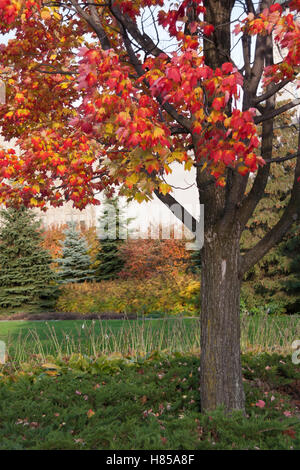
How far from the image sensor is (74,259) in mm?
16891

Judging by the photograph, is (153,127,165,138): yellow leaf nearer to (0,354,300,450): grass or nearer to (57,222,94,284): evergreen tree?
(0,354,300,450): grass

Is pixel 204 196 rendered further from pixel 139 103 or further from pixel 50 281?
pixel 50 281

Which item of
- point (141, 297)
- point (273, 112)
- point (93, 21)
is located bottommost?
point (141, 297)

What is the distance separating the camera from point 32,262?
599 inches

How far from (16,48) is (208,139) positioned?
274 cm

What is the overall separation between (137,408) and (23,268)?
11.6 m

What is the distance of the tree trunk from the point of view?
3.89 m

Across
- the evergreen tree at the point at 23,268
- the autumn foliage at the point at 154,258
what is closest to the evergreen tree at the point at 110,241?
the autumn foliage at the point at 154,258

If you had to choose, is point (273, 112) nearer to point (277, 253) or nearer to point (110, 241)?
point (277, 253)

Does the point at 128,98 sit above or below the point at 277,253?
above

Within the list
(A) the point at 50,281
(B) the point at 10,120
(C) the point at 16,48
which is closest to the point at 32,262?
(A) the point at 50,281

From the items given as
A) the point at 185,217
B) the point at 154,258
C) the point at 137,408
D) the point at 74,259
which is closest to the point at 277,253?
the point at 154,258

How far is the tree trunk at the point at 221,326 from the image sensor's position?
153 inches
